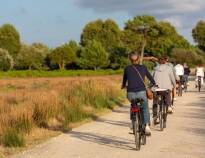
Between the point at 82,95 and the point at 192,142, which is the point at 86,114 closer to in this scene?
the point at 82,95

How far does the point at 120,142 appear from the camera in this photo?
1228 centimetres

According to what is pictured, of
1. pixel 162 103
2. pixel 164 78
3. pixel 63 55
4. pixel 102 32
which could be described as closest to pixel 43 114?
pixel 162 103

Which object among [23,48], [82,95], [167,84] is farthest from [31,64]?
[167,84]

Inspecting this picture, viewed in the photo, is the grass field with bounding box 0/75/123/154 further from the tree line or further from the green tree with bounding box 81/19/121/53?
the green tree with bounding box 81/19/121/53

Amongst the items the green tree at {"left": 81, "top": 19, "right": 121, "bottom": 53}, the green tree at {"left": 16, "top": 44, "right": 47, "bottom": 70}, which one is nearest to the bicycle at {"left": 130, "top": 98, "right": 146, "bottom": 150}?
the green tree at {"left": 16, "top": 44, "right": 47, "bottom": 70}

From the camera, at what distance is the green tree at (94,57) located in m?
97.6

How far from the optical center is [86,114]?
18266 mm

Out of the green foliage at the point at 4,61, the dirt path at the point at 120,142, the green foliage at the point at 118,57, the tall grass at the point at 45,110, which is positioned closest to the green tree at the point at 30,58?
the green foliage at the point at 4,61

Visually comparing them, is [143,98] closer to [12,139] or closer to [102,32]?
[12,139]

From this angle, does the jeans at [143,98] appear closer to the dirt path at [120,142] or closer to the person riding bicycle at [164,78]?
the dirt path at [120,142]

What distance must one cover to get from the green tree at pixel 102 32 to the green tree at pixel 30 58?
10.4 metres

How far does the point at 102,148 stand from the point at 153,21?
104 metres

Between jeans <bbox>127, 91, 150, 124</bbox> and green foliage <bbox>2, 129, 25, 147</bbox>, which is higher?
jeans <bbox>127, 91, 150, 124</bbox>

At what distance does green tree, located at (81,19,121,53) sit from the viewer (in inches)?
4580
